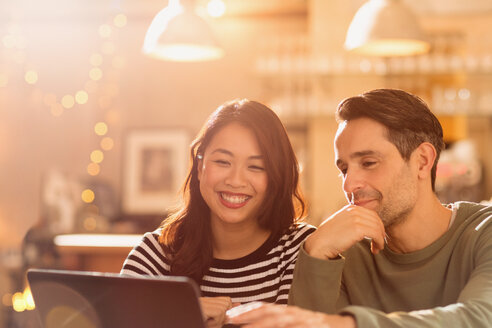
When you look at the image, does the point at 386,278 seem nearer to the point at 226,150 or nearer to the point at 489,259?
the point at 489,259

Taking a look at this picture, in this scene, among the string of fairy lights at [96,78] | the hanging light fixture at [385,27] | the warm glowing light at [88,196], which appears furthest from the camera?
the string of fairy lights at [96,78]

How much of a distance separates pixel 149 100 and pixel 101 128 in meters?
0.55

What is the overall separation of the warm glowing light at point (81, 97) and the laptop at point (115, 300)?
18.8 feet

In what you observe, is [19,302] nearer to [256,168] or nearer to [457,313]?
[256,168]

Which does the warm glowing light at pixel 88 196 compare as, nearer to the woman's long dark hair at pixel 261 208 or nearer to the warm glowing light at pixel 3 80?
the warm glowing light at pixel 3 80

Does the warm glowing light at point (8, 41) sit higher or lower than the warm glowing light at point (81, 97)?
higher

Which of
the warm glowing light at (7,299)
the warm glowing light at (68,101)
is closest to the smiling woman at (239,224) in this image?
the warm glowing light at (7,299)

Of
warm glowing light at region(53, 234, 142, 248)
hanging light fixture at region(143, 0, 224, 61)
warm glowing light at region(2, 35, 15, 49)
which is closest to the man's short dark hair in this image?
hanging light fixture at region(143, 0, 224, 61)

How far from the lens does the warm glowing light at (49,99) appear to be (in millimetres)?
6828

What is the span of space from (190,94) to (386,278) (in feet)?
17.0

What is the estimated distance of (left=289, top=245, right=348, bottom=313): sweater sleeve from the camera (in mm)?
1353

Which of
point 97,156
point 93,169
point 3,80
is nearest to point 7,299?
point 93,169

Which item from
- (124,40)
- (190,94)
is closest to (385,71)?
(190,94)

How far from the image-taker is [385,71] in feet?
16.7
